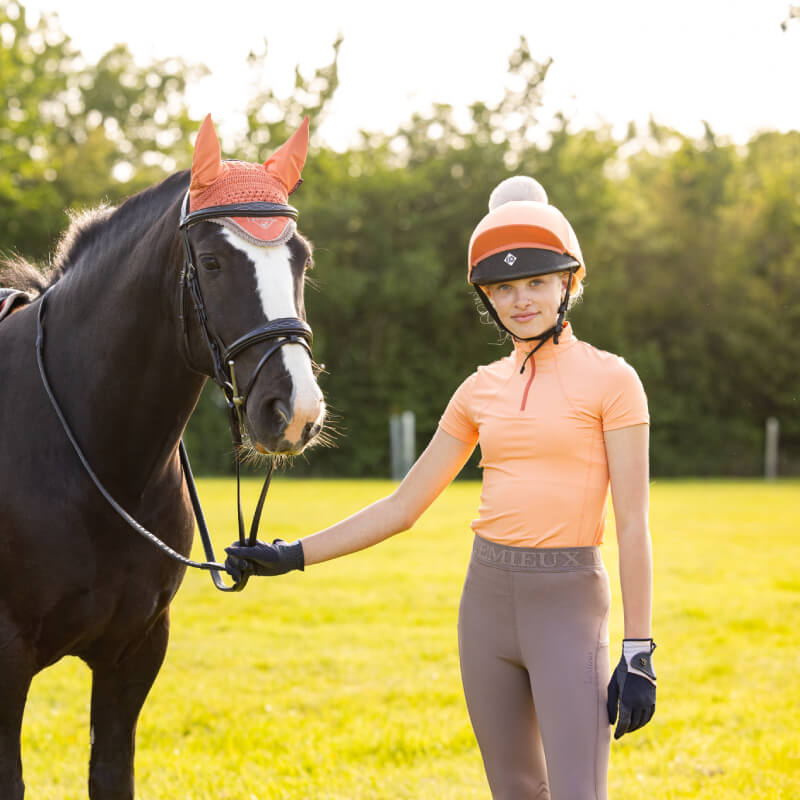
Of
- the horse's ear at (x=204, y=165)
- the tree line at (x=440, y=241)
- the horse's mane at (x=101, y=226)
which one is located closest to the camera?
the horse's ear at (x=204, y=165)

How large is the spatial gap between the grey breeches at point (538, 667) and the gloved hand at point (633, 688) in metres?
0.04

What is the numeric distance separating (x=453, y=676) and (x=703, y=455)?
26.4 m

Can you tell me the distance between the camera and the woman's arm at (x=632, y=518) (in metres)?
2.21

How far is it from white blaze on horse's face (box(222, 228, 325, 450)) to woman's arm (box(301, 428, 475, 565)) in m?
0.43

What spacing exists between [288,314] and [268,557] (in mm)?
689

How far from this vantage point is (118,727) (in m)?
3.05

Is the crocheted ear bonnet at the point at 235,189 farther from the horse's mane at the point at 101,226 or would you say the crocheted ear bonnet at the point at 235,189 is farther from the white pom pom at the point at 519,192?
the white pom pom at the point at 519,192

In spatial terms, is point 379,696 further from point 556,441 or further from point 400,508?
point 556,441

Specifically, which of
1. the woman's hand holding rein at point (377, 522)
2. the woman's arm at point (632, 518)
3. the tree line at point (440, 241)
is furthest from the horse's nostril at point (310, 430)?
the tree line at point (440, 241)

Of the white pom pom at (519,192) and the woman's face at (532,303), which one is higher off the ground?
the white pom pom at (519,192)

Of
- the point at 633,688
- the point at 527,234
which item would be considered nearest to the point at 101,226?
the point at 527,234

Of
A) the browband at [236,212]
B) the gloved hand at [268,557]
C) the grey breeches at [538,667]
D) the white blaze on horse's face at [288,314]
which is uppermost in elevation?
the browband at [236,212]

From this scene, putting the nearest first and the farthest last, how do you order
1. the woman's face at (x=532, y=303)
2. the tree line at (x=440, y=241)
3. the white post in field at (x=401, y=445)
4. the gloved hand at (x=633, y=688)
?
the gloved hand at (x=633, y=688), the woman's face at (x=532, y=303), the white post in field at (x=401, y=445), the tree line at (x=440, y=241)

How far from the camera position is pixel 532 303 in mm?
2369
